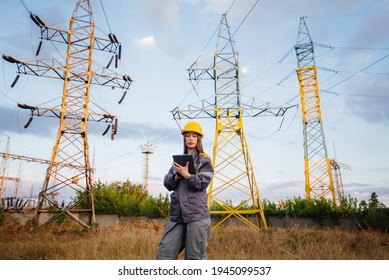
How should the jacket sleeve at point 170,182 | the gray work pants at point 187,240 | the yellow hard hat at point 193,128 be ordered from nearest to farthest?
the gray work pants at point 187,240
the jacket sleeve at point 170,182
the yellow hard hat at point 193,128

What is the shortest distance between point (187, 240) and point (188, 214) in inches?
9.6

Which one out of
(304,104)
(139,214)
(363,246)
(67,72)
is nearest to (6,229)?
(67,72)

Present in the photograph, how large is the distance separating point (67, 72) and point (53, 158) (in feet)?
11.8

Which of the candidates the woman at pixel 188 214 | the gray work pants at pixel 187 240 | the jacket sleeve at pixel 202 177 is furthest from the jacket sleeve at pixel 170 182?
the gray work pants at pixel 187 240

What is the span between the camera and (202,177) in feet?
9.16

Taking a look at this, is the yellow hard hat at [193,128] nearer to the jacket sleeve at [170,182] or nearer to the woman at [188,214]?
the woman at [188,214]

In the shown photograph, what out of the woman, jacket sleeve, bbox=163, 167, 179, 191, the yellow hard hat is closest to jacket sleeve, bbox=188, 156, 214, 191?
the woman

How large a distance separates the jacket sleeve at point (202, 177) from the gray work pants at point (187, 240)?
35 centimetres

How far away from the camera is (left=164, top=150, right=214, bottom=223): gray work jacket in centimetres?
276

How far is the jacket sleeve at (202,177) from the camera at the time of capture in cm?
275

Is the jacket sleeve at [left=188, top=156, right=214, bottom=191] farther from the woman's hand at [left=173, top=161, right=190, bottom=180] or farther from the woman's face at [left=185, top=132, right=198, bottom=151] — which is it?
the woman's face at [left=185, top=132, right=198, bottom=151]

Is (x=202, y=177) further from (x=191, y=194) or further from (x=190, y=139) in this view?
(x=190, y=139)

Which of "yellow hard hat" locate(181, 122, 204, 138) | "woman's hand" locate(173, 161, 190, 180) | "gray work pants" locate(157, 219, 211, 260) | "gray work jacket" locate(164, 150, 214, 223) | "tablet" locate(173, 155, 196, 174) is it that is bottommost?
"gray work pants" locate(157, 219, 211, 260)

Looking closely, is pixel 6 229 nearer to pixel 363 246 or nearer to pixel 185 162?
pixel 185 162
